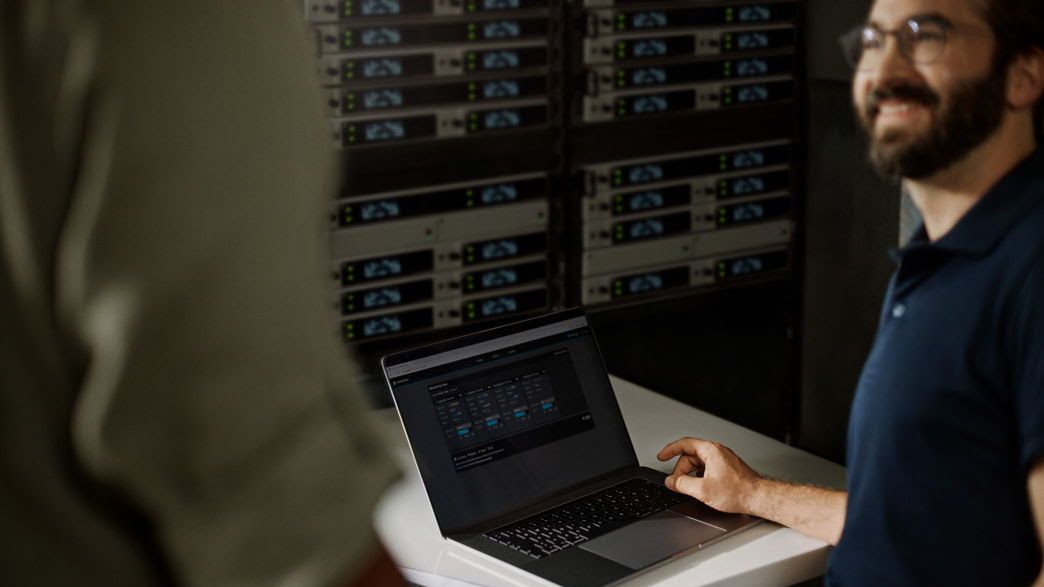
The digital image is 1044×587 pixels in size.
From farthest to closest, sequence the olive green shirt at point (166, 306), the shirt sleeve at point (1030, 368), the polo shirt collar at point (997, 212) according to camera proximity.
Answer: the polo shirt collar at point (997, 212), the shirt sleeve at point (1030, 368), the olive green shirt at point (166, 306)

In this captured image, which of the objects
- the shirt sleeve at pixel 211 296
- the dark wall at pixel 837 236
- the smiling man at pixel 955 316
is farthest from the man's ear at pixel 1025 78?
the dark wall at pixel 837 236

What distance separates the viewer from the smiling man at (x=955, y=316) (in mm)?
1436

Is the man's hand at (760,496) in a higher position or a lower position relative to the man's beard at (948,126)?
lower

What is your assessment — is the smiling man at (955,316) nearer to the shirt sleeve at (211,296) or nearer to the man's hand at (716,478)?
the man's hand at (716,478)

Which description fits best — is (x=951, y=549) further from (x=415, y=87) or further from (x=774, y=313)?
(x=774, y=313)

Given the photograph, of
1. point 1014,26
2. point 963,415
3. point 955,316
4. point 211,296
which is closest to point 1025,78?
point 1014,26

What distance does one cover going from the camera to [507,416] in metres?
1.93

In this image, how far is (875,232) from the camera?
324 cm

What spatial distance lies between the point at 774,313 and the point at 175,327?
3.05m

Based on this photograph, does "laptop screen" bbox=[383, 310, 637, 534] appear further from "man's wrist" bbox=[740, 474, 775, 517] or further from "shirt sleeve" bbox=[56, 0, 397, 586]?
"shirt sleeve" bbox=[56, 0, 397, 586]

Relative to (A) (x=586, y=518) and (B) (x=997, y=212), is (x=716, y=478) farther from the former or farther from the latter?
(B) (x=997, y=212)

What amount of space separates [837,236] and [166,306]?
9.84 ft

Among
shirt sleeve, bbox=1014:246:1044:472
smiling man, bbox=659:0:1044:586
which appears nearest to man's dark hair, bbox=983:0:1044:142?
smiling man, bbox=659:0:1044:586

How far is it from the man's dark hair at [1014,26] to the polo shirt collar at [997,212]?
0.41ft
